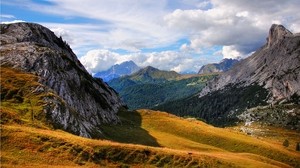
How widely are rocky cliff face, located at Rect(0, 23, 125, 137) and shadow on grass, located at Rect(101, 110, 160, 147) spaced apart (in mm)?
3564

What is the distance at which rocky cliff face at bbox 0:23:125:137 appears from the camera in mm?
76750

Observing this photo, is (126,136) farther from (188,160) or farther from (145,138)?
(188,160)

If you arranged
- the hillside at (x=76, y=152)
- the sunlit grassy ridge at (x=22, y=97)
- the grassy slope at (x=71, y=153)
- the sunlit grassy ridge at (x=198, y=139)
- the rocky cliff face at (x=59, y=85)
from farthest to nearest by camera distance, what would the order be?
the sunlit grassy ridge at (x=198, y=139) → the rocky cliff face at (x=59, y=85) → the sunlit grassy ridge at (x=22, y=97) → the hillside at (x=76, y=152) → the grassy slope at (x=71, y=153)

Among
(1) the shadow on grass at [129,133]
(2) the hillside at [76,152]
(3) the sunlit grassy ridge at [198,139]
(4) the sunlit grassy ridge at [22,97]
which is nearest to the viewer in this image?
(2) the hillside at [76,152]

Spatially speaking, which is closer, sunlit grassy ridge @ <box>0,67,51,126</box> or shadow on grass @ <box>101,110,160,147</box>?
sunlit grassy ridge @ <box>0,67,51,126</box>

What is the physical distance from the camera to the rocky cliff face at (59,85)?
76.8 m

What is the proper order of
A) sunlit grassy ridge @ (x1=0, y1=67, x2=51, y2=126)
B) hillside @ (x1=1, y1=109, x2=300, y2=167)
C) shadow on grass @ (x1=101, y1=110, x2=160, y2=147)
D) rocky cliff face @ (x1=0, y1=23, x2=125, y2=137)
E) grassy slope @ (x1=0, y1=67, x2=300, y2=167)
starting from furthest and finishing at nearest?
shadow on grass @ (x1=101, y1=110, x2=160, y2=147) → rocky cliff face @ (x1=0, y1=23, x2=125, y2=137) → sunlit grassy ridge @ (x1=0, y1=67, x2=51, y2=126) → grassy slope @ (x1=0, y1=67, x2=300, y2=167) → hillside @ (x1=1, y1=109, x2=300, y2=167)

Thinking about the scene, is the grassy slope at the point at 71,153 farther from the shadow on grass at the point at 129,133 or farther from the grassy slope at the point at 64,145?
the shadow on grass at the point at 129,133

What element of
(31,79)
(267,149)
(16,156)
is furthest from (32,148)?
(267,149)

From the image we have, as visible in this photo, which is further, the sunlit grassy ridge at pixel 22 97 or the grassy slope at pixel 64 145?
the sunlit grassy ridge at pixel 22 97

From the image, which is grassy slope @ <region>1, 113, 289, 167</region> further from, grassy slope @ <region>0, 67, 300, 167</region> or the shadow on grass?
the shadow on grass

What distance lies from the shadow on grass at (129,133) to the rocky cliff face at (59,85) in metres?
3.56

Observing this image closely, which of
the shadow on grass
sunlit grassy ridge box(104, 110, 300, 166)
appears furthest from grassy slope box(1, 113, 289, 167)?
sunlit grassy ridge box(104, 110, 300, 166)

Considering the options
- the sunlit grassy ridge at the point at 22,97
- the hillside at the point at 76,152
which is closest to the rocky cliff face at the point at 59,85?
the sunlit grassy ridge at the point at 22,97
